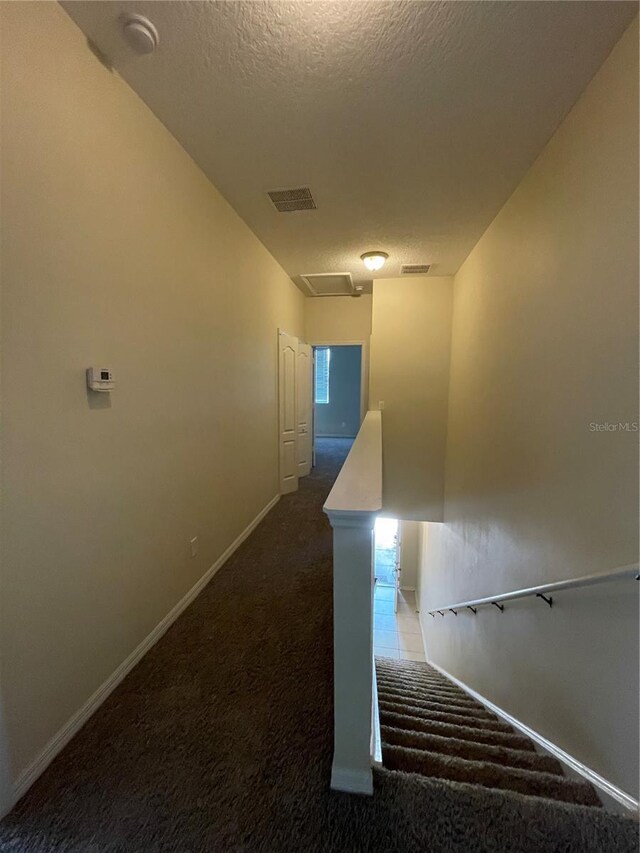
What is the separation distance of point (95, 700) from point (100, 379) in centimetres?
143

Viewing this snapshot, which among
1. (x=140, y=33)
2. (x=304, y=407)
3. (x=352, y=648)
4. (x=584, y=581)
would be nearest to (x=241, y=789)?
(x=352, y=648)

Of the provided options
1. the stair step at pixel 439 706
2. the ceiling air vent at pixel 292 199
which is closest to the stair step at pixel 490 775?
the stair step at pixel 439 706

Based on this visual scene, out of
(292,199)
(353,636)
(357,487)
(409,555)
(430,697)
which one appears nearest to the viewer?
(353,636)

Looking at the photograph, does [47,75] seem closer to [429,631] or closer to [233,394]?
[233,394]

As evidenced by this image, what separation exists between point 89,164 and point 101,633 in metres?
2.05

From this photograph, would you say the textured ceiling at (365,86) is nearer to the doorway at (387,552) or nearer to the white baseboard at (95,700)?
the white baseboard at (95,700)

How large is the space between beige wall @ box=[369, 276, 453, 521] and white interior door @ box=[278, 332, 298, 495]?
4.01 ft

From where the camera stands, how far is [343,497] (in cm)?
124

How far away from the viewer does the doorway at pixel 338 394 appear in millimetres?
10109

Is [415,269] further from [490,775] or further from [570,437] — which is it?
[490,775]

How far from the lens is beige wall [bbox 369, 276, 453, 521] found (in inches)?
190

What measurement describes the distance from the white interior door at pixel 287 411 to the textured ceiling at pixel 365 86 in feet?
6.22

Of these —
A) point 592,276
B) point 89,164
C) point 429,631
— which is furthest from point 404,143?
point 429,631

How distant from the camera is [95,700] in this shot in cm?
154
